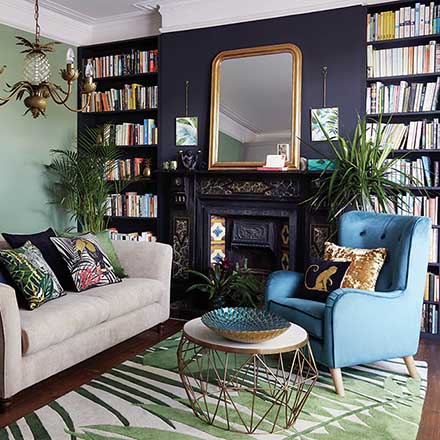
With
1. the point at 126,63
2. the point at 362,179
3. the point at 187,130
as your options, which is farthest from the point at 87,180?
the point at 362,179

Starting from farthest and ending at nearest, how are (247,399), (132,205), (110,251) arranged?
(132,205) → (110,251) → (247,399)

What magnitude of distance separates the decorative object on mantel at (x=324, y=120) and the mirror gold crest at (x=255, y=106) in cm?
15

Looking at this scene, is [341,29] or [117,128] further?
[117,128]

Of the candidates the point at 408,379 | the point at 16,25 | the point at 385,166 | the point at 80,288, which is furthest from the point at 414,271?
the point at 16,25

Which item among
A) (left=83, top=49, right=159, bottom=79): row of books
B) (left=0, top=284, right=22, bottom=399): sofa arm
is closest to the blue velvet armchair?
(left=0, top=284, right=22, bottom=399): sofa arm

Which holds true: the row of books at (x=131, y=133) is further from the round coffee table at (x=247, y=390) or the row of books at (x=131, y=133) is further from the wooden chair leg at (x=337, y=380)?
the wooden chair leg at (x=337, y=380)

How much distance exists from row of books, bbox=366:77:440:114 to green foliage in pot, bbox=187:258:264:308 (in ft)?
5.93

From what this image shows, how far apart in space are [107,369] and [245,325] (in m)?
1.20

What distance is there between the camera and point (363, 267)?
3.20m

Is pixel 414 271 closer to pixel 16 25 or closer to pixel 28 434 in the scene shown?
Result: pixel 28 434

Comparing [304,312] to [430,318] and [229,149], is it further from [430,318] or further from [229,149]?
[229,149]

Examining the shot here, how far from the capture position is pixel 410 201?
161 inches

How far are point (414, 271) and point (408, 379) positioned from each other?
683 millimetres

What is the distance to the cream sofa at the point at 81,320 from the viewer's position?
248cm
